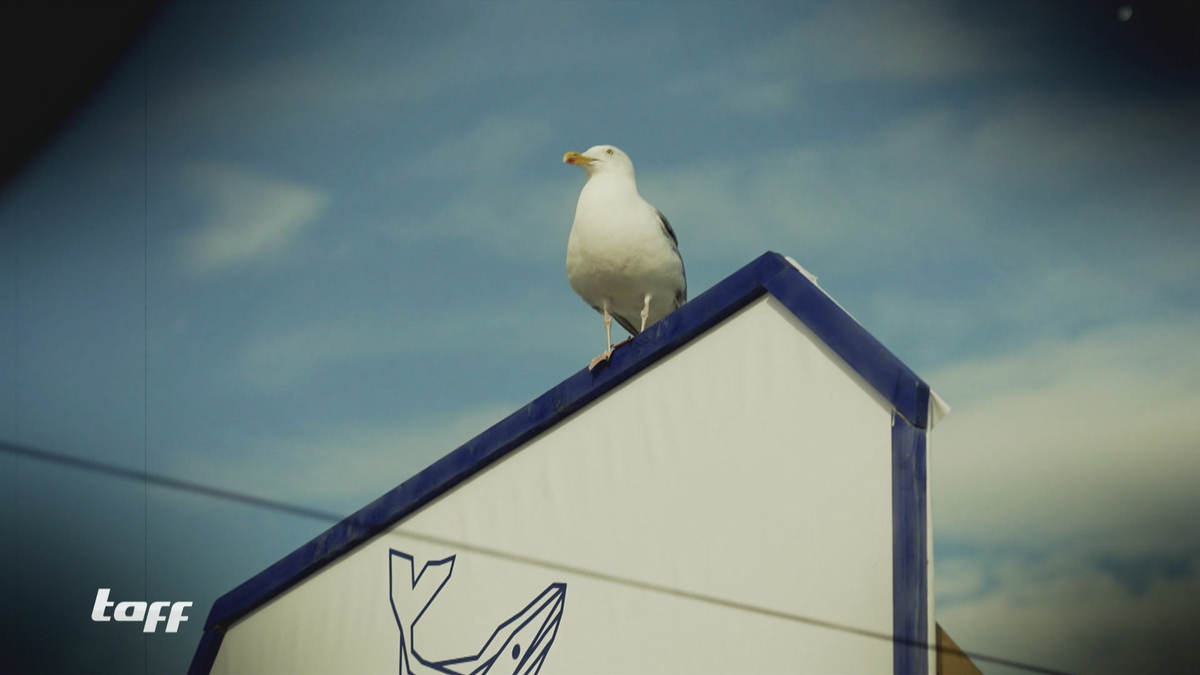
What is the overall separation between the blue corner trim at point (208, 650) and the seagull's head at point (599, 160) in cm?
378

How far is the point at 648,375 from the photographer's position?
6.11 metres

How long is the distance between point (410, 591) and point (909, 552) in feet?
10.2

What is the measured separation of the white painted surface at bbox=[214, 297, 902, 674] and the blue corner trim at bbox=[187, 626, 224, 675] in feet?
3.39

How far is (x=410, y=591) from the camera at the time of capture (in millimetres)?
6805

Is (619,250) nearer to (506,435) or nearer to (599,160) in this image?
(599,160)

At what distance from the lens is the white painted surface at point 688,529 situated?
5008mm

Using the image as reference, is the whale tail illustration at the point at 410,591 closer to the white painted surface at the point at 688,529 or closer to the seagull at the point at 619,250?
the white painted surface at the point at 688,529

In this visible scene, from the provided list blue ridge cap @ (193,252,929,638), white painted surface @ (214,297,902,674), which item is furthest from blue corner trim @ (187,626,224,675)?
white painted surface @ (214,297,902,674)

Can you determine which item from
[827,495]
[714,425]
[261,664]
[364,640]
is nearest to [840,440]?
[827,495]

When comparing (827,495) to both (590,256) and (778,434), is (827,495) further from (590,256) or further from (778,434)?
(590,256)

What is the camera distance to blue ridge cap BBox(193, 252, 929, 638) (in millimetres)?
5074

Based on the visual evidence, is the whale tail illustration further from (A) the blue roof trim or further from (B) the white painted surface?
(A) the blue roof trim

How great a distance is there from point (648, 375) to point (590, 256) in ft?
5.09

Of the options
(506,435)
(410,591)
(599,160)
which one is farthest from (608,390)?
(599,160)
